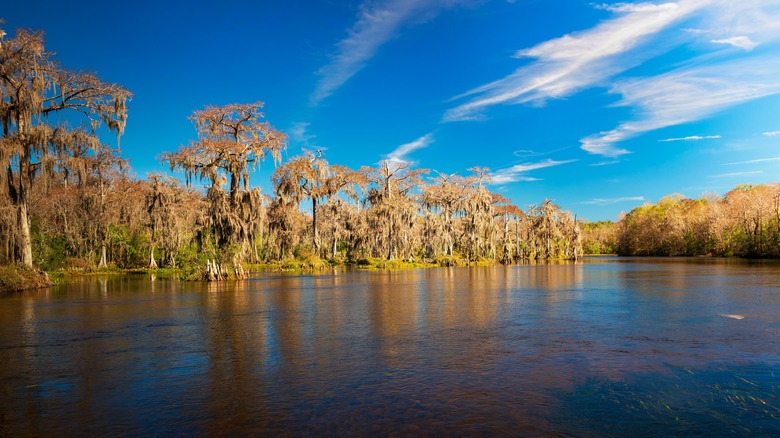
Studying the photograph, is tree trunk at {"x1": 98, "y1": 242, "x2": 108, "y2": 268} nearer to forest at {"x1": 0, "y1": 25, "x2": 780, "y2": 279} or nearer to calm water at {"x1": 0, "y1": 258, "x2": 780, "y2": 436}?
forest at {"x1": 0, "y1": 25, "x2": 780, "y2": 279}

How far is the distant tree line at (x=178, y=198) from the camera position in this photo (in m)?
26.7

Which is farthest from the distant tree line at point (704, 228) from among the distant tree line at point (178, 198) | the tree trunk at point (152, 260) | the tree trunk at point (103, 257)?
the tree trunk at point (103, 257)

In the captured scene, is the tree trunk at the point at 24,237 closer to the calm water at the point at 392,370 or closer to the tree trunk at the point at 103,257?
the calm water at the point at 392,370

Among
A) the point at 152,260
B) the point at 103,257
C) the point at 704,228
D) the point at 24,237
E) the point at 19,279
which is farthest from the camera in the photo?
the point at 704,228

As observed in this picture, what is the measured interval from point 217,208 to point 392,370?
30.1 m

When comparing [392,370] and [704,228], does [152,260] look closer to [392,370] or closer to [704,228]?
[392,370]

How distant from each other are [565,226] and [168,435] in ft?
265

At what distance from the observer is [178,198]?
159 ft

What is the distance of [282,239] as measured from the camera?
169 ft

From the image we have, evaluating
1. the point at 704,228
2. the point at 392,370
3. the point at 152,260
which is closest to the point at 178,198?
the point at 152,260

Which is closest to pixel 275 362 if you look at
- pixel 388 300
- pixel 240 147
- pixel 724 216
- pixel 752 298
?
pixel 388 300

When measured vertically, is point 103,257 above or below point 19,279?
above

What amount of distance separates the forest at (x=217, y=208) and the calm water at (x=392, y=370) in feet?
45.1

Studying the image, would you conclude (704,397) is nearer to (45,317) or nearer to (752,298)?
(752,298)
